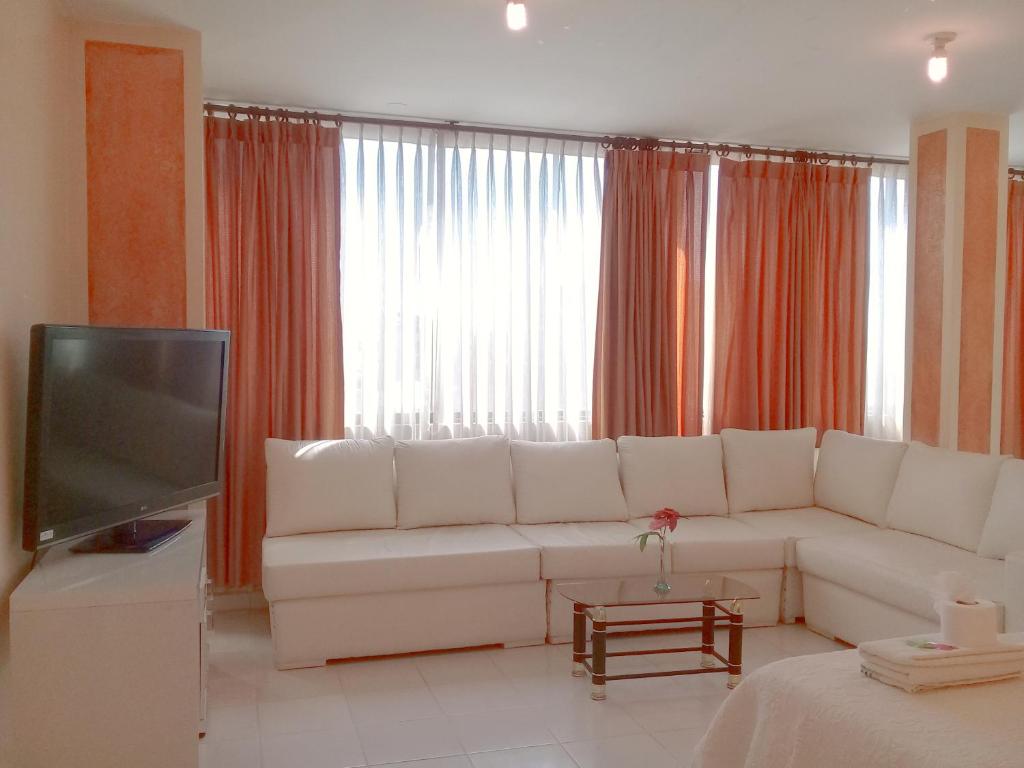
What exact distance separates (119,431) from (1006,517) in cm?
382

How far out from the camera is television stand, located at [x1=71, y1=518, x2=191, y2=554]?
306 cm

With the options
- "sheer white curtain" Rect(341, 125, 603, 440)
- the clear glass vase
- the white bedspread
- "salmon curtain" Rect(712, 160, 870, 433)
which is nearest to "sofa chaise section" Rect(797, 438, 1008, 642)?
→ the clear glass vase

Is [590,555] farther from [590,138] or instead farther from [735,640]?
[590,138]

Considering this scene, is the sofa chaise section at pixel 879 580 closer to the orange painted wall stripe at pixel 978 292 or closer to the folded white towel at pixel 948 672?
the orange painted wall stripe at pixel 978 292

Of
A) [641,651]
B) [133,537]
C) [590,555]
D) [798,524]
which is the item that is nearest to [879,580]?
[798,524]

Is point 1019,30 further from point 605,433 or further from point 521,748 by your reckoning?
point 521,748

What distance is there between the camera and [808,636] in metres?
4.49

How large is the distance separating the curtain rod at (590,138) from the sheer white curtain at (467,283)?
63 millimetres

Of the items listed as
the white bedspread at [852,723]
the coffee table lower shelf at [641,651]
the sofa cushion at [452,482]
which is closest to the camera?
the white bedspread at [852,723]

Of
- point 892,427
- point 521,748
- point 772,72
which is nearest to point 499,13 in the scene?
point 772,72

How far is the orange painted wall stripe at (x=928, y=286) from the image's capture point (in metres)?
5.20

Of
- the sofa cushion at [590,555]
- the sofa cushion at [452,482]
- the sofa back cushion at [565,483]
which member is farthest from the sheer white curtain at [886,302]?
the sofa cushion at [452,482]

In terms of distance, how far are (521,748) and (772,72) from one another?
329 centimetres

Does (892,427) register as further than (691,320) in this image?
Yes
